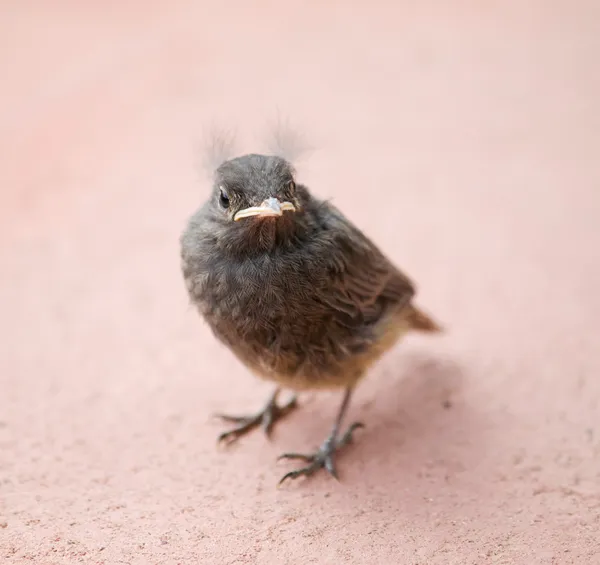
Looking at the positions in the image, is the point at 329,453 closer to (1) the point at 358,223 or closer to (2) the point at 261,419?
(2) the point at 261,419

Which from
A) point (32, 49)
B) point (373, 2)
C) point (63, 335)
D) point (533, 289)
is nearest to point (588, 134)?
point (533, 289)

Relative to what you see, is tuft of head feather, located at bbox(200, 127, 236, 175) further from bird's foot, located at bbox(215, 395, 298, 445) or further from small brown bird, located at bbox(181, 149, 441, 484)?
bird's foot, located at bbox(215, 395, 298, 445)

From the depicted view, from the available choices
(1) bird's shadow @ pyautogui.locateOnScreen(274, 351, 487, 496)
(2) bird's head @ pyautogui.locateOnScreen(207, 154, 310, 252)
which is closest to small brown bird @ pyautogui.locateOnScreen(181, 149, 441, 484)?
(2) bird's head @ pyautogui.locateOnScreen(207, 154, 310, 252)

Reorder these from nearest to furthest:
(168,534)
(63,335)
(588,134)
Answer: (168,534) → (63,335) → (588,134)

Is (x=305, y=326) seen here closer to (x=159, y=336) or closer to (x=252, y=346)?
(x=252, y=346)

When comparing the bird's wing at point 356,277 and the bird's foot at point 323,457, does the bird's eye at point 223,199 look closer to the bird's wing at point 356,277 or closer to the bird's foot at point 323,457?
the bird's wing at point 356,277

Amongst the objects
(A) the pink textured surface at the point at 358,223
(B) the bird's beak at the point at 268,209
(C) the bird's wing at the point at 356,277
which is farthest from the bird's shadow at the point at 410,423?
(B) the bird's beak at the point at 268,209

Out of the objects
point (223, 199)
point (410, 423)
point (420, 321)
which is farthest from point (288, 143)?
point (410, 423)
